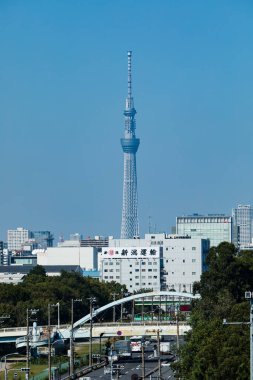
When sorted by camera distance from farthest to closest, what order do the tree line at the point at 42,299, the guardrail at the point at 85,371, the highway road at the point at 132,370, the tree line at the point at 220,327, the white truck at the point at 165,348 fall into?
the tree line at the point at 42,299, the white truck at the point at 165,348, the guardrail at the point at 85,371, the highway road at the point at 132,370, the tree line at the point at 220,327

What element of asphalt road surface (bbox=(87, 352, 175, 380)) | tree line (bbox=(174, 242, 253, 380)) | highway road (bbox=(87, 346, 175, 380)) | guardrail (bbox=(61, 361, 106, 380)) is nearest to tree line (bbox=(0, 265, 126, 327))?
highway road (bbox=(87, 346, 175, 380))

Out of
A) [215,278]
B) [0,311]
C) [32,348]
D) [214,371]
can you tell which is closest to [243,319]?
[214,371]

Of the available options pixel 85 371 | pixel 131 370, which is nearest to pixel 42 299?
pixel 131 370

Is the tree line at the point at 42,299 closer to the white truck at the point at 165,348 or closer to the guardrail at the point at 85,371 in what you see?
the white truck at the point at 165,348

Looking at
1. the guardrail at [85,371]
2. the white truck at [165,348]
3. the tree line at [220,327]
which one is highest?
the tree line at [220,327]

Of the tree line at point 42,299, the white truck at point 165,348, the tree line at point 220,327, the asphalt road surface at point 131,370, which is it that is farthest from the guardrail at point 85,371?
the tree line at point 42,299

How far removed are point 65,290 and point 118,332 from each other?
40315mm

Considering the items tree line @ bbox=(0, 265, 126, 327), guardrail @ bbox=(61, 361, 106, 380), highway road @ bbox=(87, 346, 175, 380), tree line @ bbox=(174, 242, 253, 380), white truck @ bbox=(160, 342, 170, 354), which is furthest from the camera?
tree line @ bbox=(0, 265, 126, 327)

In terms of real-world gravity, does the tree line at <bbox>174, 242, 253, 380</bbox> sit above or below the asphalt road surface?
above

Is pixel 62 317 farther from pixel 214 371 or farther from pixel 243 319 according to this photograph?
pixel 214 371

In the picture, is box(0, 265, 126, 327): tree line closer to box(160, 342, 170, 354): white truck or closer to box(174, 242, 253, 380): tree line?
box(160, 342, 170, 354): white truck

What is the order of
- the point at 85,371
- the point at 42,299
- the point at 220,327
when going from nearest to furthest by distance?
the point at 220,327 → the point at 85,371 → the point at 42,299

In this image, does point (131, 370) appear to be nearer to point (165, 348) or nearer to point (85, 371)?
point (85, 371)

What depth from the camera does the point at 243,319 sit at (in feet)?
337
